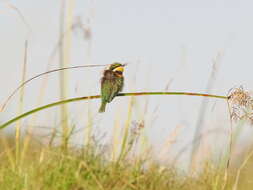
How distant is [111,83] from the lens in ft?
9.15

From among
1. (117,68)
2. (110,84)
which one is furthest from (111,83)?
(117,68)

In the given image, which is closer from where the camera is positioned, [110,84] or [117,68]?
[110,84]

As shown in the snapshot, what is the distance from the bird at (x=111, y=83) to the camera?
280 centimetres

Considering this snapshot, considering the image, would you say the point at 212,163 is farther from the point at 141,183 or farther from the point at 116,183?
the point at 116,183

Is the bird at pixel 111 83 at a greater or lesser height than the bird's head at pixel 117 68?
lesser

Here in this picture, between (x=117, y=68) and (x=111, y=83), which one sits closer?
(x=111, y=83)

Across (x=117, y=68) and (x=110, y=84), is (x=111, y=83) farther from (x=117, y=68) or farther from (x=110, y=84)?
(x=117, y=68)

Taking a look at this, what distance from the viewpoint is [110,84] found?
2.79m

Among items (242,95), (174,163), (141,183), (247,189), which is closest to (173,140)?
(174,163)

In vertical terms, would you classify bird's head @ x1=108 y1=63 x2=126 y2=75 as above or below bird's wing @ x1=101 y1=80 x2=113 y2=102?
above

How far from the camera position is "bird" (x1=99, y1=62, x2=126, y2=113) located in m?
2.80

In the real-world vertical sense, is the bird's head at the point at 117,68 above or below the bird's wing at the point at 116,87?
above

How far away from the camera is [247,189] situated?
10.8ft

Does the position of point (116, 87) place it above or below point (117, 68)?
below
